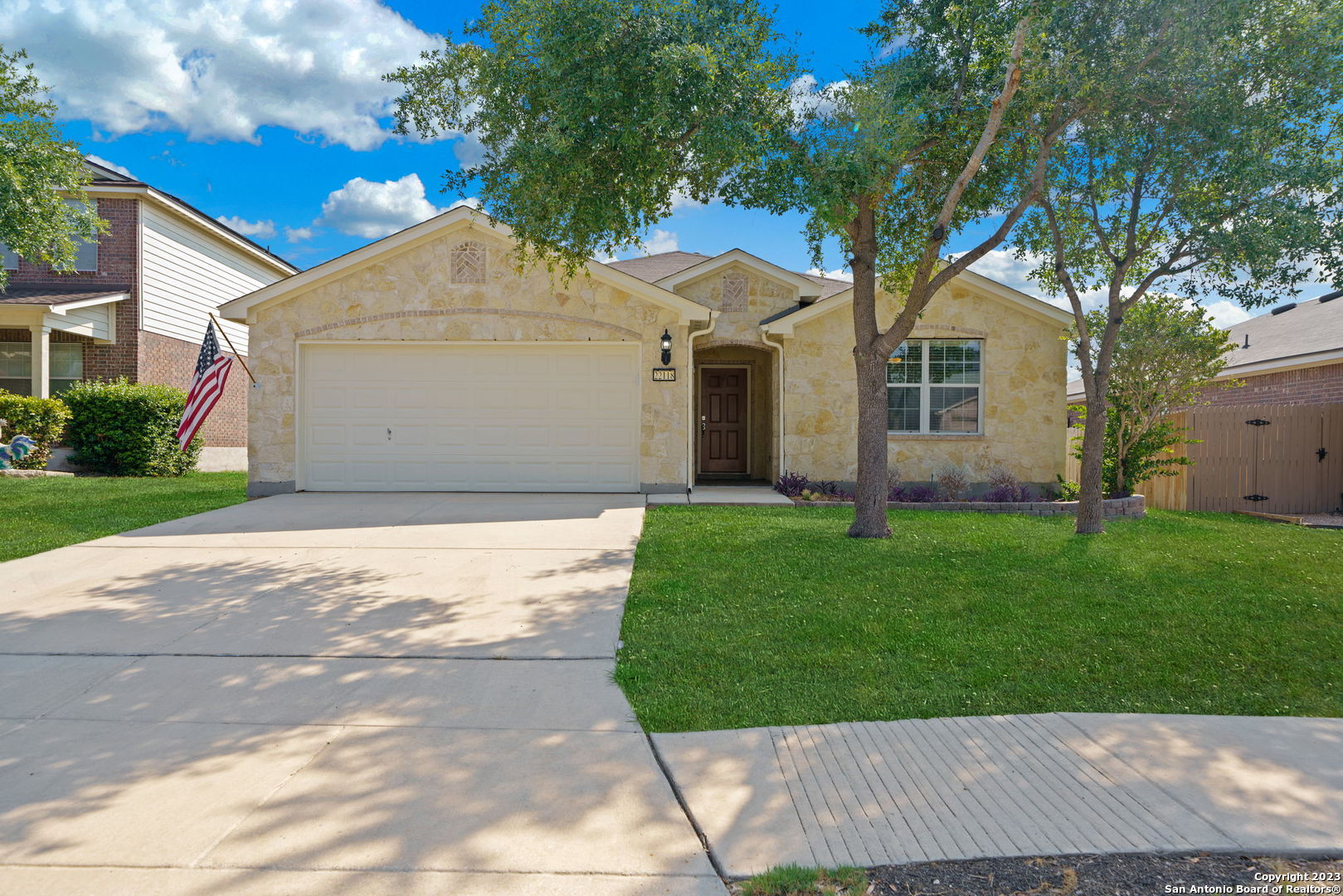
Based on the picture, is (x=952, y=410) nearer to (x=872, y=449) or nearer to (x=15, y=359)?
(x=872, y=449)

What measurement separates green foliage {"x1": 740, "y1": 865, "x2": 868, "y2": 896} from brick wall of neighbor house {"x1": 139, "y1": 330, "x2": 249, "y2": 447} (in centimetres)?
1760

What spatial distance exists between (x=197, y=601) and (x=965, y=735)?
5.53 metres

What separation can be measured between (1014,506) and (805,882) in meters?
Answer: 10.4

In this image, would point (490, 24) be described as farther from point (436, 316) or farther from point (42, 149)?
point (42, 149)

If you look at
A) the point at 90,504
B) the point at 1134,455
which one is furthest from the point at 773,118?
the point at 90,504

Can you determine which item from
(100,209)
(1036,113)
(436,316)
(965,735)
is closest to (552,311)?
(436,316)

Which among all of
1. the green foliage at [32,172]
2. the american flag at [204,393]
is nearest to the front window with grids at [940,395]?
the american flag at [204,393]

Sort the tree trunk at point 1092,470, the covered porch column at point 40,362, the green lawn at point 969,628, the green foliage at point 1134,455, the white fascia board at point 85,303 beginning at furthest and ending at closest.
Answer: the covered porch column at point 40,362 < the white fascia board at point 85,303 < the green foliage at point 1134,455 < the tree trunk at point 1092,470 < the green lawn at point 969,628

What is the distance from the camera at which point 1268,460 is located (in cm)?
1359

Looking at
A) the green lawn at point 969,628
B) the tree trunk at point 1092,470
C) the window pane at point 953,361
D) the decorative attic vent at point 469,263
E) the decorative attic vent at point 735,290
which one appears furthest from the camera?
the decorative attic vent at point 735,290

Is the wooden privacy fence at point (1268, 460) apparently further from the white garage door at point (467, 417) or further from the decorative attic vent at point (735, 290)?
the white garage door at point (467, 417)

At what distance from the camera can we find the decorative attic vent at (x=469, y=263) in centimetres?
1247

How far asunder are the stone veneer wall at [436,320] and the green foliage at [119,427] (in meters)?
5.17

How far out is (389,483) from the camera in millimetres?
12797
